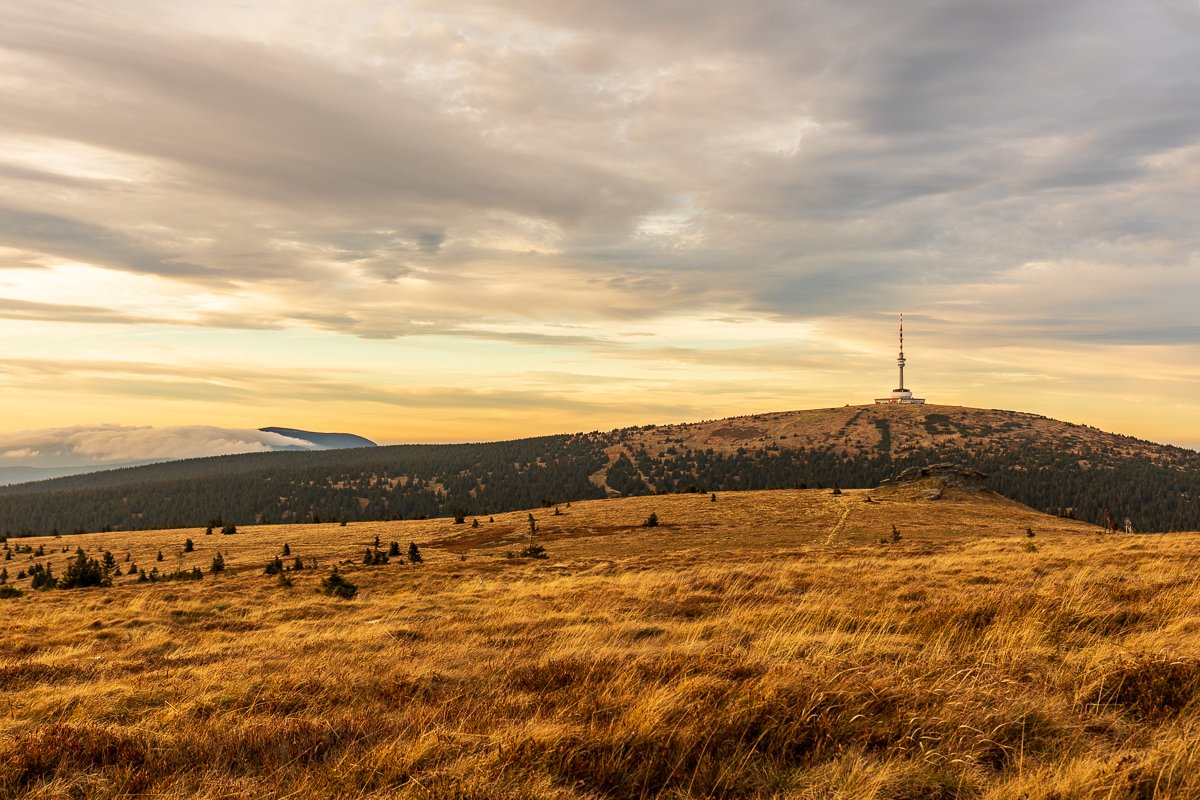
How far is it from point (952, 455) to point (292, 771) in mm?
160019

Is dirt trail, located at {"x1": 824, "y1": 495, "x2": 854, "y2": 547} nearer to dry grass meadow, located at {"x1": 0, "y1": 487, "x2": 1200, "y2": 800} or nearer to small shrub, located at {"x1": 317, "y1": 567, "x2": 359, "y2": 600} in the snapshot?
dry grass meadow, located at {"x1": 0, "y1": 487, "x2": 1200, "y2": 800}

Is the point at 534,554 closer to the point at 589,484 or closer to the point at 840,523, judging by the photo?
the point at 840,523

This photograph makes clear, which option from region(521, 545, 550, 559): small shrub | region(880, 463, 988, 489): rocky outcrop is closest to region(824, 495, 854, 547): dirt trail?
region(880, 463, 988, 489): rocky outcrop

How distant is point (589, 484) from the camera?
157 meters

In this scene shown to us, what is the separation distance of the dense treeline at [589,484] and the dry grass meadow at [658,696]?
374 feet

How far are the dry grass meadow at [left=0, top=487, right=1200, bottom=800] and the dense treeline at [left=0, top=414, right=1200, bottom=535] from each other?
11391cm

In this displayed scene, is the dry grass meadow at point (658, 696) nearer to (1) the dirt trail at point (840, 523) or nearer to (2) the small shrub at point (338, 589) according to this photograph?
(2) the small shrub at point (338, 589)

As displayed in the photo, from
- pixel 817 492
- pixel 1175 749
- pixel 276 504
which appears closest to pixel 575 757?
pixel 1175 749

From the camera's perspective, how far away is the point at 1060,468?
436 ft

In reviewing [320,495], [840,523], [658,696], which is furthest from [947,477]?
[320,495]

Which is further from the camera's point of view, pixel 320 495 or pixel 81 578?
pixel 320 495

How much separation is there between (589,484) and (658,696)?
152510 millimetres

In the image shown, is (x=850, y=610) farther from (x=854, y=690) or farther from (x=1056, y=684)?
(x=854, y=690)

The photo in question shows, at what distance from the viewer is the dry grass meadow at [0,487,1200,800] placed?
4684 millimetres
